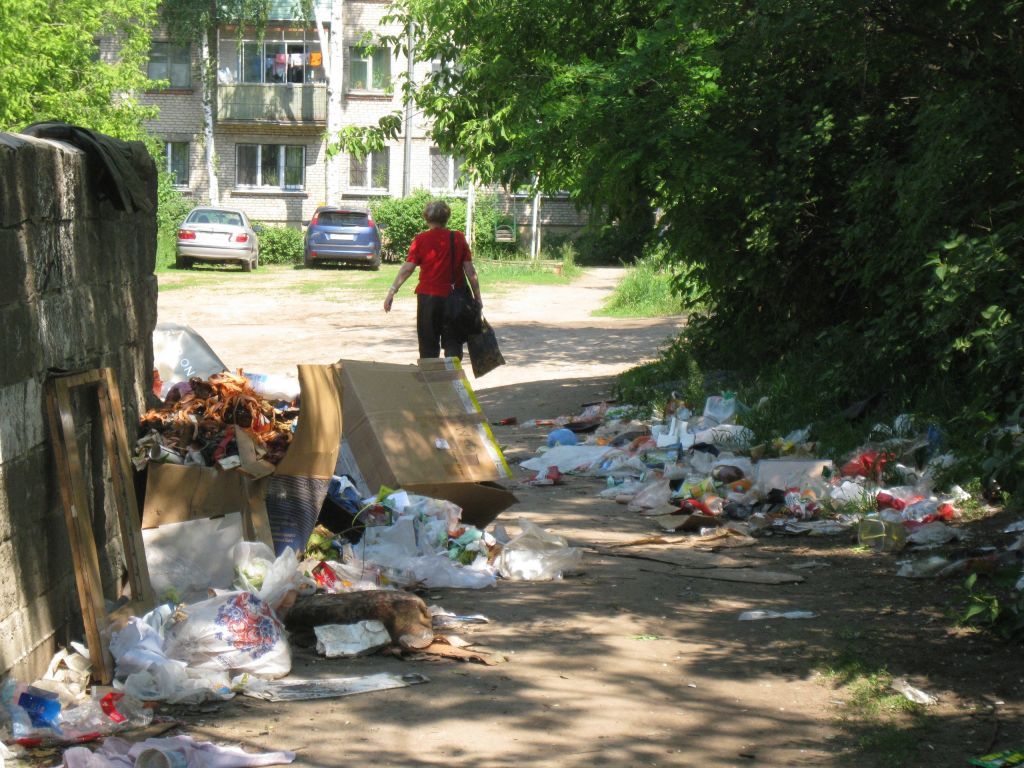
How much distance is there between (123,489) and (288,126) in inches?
1463

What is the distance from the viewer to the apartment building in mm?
40500

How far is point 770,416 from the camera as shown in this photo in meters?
9.30

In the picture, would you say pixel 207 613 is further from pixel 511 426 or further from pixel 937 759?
pixel 511 426

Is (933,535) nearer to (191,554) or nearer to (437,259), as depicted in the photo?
(191,554)

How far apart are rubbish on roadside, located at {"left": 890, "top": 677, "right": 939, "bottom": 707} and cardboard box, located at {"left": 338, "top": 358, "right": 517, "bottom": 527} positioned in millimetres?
2758

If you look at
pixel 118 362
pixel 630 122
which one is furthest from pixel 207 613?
pixel 630 122

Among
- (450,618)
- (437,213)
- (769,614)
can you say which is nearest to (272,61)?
(437,213)

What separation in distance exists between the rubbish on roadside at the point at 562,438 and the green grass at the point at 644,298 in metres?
11.7

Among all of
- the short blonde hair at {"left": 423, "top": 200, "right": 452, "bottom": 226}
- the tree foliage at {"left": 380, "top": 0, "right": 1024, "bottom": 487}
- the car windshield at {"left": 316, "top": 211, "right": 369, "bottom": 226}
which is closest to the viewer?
the tree foliage at {"left": 380, "top": 0, "right": 1024, "bottom": 487}

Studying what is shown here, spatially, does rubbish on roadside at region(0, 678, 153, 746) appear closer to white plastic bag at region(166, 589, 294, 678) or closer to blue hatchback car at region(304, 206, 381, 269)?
white plastic bag at region(166, 589, 294, 678)

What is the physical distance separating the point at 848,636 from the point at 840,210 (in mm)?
5630

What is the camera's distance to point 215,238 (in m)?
30.1

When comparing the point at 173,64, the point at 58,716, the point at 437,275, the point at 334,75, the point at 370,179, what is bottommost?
the point at 58,716

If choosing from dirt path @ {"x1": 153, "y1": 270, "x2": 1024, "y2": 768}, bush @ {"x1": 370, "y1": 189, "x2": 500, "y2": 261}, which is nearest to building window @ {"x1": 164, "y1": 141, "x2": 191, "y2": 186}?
bush @ {"x1": 370, "y1": 189, "x2": 500, "y2": 261}
